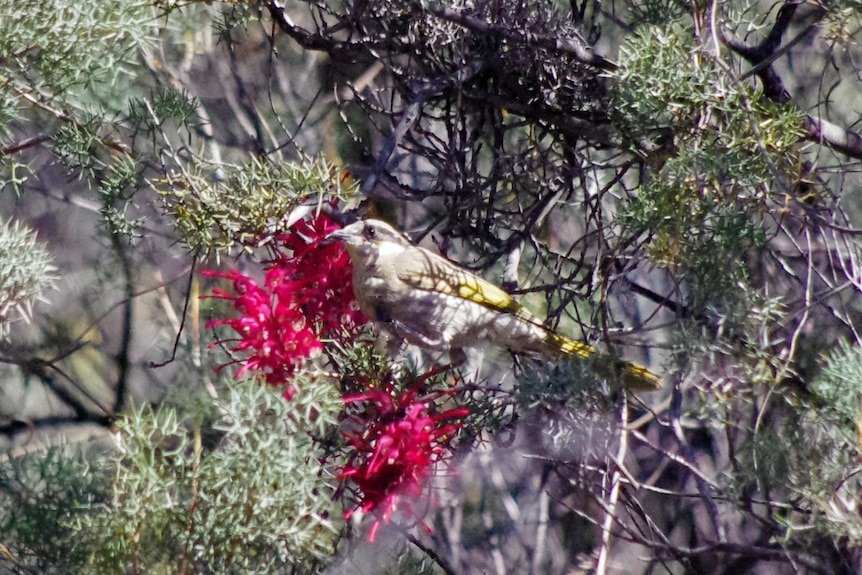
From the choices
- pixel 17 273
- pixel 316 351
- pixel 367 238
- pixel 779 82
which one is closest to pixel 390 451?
pixel 316 351

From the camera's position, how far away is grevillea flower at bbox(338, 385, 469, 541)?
179 centimetres

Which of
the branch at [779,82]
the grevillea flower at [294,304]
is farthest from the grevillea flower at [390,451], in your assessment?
the branch at [779,82]

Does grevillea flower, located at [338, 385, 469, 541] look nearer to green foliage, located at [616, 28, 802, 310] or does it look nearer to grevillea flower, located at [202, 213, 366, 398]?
grevillea flower, located at [202, 213, 366, 398]

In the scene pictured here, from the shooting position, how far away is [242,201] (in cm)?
181

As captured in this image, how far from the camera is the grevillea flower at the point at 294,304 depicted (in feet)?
5.83

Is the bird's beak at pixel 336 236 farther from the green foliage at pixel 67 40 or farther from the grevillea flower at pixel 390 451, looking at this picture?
the green foliage at pixel 67 40

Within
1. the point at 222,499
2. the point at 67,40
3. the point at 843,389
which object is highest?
the point at 67,40

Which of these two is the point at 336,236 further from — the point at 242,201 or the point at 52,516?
the point at 52,516

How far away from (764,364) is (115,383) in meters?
3.50

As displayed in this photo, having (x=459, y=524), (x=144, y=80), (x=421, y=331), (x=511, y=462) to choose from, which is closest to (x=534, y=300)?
(x=511, y=462)

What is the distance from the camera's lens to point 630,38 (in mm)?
1864

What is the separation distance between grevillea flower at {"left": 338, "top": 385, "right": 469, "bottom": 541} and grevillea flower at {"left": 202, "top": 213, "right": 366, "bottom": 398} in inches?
6.4

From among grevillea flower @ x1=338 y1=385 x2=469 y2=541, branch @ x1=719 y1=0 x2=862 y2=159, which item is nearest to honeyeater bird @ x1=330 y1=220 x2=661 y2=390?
grevillea flower @ x1=338 y1=385 x2=469 y2=541

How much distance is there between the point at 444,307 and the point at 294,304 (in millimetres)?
750
